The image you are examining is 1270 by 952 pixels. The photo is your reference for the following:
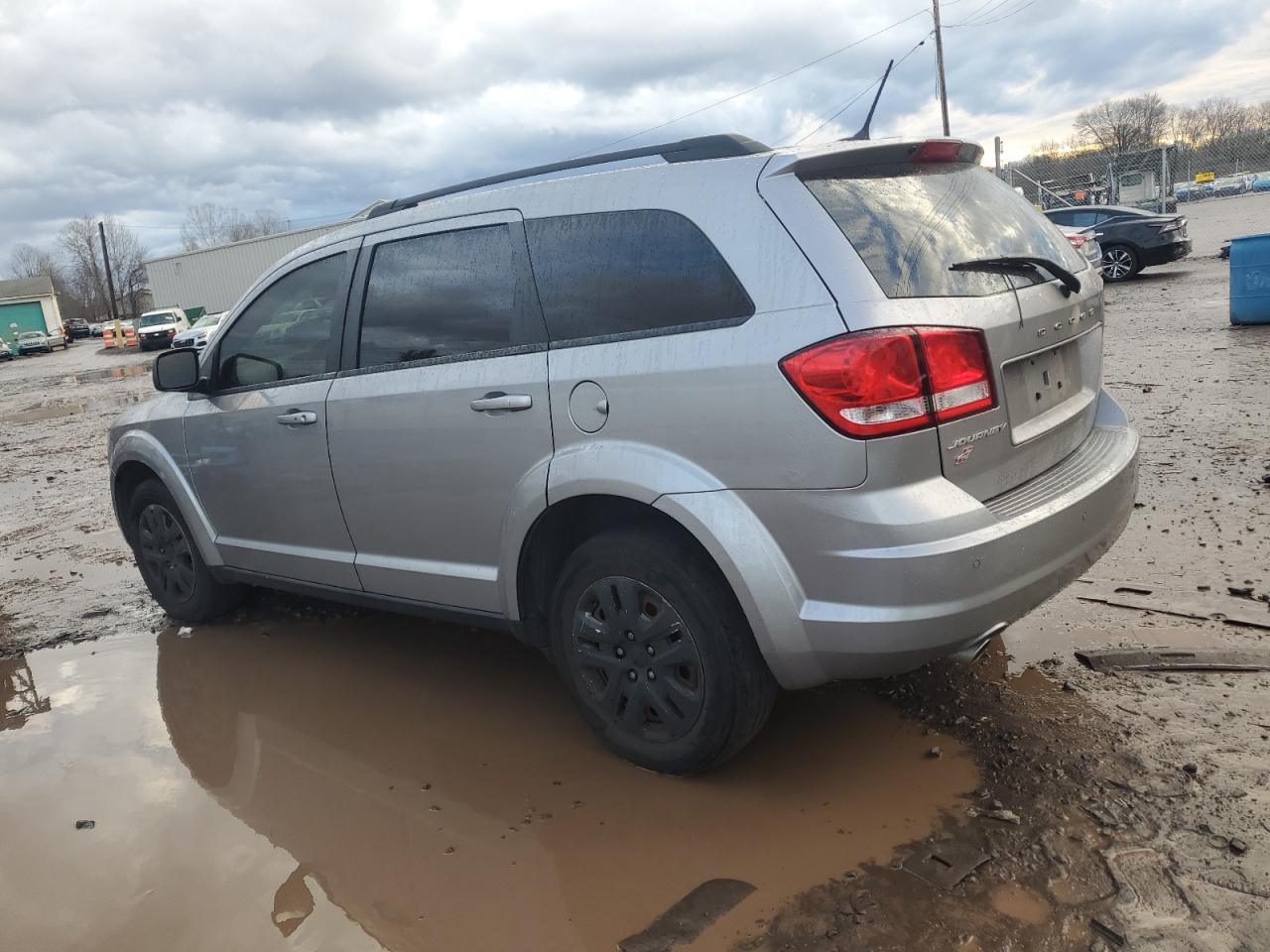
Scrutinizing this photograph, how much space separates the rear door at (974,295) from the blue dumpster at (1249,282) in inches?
342

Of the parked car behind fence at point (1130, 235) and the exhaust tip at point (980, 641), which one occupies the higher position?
the parked car behind fence at point (1130, 235)

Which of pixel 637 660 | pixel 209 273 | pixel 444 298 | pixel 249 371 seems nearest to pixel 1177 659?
pixel 637 660

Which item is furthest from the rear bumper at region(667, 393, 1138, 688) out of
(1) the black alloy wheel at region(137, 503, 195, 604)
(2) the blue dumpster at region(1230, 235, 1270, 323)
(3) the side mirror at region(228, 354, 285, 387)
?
(2) the blue dumpster at region(1230, 235, 1270, 323)

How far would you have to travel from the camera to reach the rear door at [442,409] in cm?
335

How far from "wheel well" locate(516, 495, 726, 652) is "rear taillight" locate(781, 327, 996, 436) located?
2.00ft

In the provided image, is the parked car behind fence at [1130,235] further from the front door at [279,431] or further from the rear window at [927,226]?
the front door at [279,431]

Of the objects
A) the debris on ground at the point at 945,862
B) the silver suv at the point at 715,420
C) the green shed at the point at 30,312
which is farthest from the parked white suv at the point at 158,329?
the green shed at the point at 30,312

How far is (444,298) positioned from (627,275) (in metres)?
0.85

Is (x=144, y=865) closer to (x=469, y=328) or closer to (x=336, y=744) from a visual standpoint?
(x=336, y=744)

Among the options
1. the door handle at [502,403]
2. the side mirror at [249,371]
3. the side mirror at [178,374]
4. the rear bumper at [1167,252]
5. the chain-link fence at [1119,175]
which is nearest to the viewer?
the door handle at [502,403]

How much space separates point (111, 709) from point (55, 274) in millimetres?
135341

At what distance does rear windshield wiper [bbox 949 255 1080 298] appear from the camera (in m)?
2.95

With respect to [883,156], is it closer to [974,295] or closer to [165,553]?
[974,295]

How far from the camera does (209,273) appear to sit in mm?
47719
